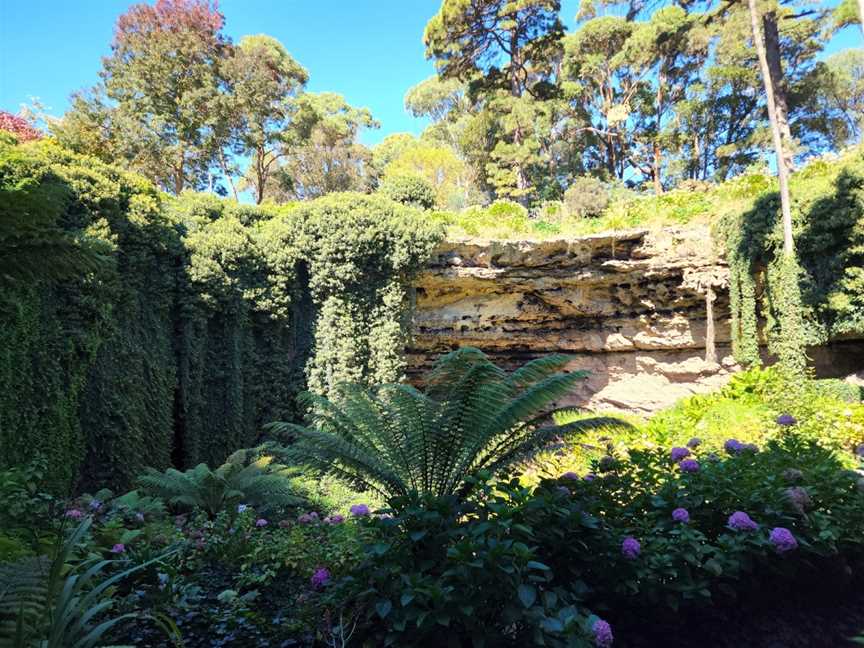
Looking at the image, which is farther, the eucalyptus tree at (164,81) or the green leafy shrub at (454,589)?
the eucalyptus tree at (164,81)

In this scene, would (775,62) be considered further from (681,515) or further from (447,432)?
(681,515)

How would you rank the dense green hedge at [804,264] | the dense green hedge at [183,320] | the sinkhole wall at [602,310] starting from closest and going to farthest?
the dense green hedge at [183,320] → the dense green hedge at [804,264] → the sinkhole wall at [602,310]

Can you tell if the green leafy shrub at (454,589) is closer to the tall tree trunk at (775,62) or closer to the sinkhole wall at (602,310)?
the sinkhole wall at (602,310)

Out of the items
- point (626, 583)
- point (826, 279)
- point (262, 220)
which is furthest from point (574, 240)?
point (626, 583)

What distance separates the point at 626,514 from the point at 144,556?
2537 millimetres

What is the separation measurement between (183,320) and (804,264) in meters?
10.8

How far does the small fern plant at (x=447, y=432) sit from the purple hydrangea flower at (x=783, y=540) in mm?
1078

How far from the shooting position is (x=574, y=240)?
9359mm

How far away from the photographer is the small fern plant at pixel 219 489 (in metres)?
4.86

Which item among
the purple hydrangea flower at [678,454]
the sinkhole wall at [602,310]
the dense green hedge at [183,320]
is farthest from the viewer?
the sinkhole wall at [602,310]

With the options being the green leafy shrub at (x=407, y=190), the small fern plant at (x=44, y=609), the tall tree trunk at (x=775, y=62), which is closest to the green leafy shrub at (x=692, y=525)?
the small fern plant at (x=44, y=609)

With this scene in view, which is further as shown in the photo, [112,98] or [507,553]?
[112,98]

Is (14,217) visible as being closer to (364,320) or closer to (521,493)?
(521,493)

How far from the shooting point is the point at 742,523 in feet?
6.86
